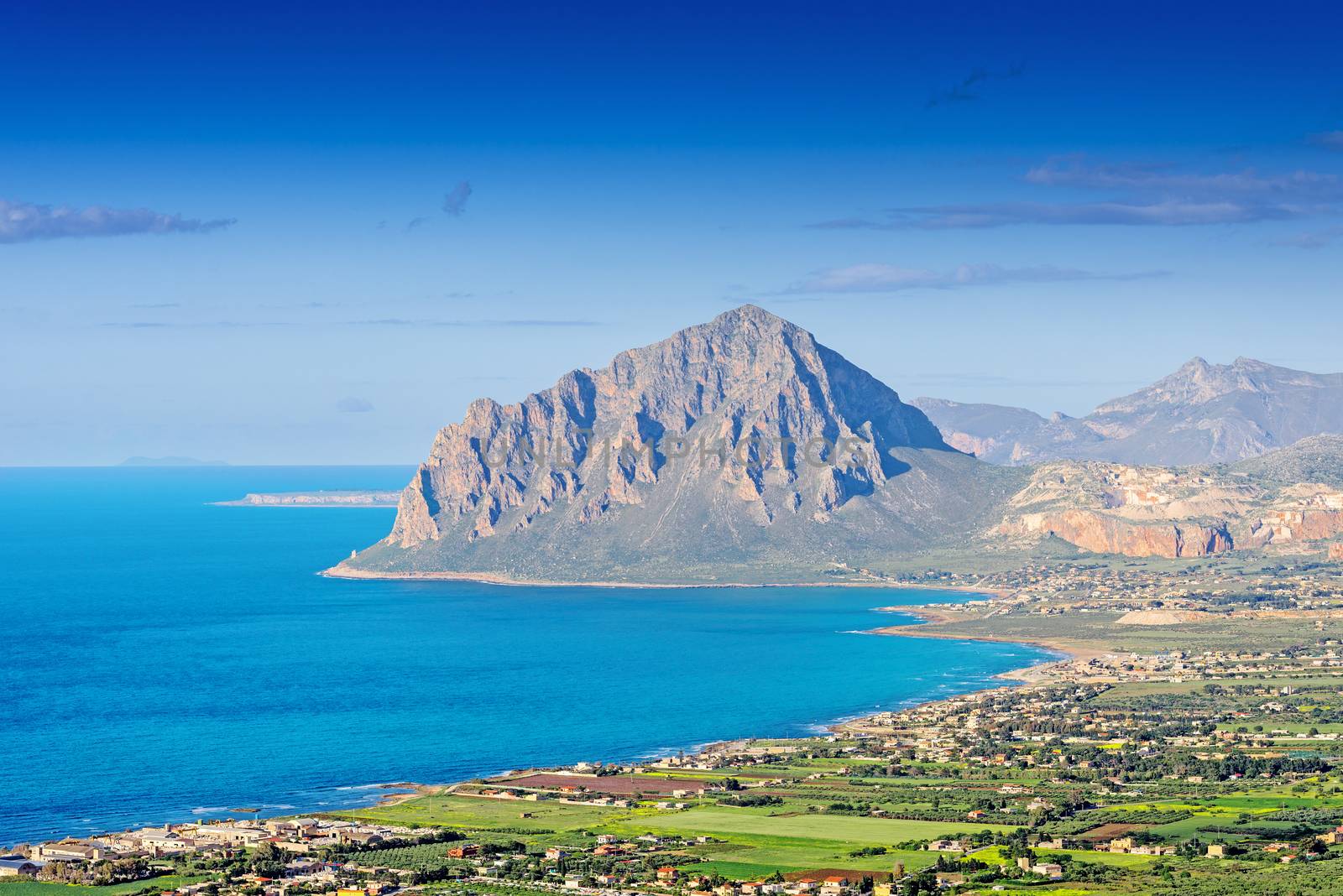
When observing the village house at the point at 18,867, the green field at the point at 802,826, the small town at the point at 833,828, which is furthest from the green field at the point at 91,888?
the green field at the point at 802,826

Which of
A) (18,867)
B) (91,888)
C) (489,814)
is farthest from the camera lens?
(489,814)

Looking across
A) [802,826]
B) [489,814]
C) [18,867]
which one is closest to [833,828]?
[802,826]

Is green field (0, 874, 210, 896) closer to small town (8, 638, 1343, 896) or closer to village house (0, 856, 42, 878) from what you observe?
small town (8, 638, 1343, 896)

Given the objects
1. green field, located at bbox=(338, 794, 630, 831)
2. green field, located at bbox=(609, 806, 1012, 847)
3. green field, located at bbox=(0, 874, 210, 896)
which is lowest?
green field, located at bbox=(0, 874, 210, 896)

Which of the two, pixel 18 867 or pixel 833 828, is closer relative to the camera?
pixel 18 867

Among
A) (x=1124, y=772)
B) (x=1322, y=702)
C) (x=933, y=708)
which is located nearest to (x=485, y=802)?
(x=1124, y=772)

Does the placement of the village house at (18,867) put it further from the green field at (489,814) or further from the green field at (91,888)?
the green field at (489,814)

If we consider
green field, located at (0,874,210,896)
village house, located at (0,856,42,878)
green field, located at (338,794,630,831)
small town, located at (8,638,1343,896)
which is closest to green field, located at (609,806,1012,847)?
small town, located at (8,638,1343,896)

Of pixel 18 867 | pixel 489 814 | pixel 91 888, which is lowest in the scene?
pixel 91 888

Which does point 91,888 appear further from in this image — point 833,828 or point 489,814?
point 833,828

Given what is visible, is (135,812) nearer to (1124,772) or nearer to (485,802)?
(485,802)

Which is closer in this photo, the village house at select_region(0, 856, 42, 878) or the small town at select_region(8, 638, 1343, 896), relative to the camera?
the small town at select_region(8, 638, 1343, 896)
